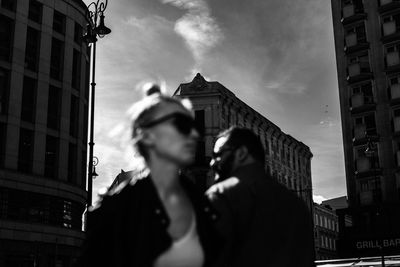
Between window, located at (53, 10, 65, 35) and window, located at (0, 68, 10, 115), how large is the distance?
6.05 metres

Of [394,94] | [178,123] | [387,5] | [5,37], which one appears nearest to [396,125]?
[394,94]

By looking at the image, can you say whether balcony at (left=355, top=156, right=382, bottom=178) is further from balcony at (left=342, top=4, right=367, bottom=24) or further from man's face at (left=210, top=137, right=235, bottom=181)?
man's face at (left=210, top=137, right=235, bottom=181)

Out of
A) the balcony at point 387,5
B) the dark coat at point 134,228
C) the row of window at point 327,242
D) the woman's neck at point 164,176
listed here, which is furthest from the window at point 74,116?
the row of window at point 327,242

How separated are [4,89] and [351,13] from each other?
26606mm

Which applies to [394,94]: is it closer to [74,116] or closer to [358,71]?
[358,71]

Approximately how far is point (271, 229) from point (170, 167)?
90 cm

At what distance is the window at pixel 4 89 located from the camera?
3194 centimetres

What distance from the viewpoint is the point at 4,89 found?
32.4 metres

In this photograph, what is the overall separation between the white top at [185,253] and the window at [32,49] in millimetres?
34781

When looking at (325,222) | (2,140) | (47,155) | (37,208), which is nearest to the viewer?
(2,140)

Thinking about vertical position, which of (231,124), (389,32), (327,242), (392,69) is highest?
(389,32)

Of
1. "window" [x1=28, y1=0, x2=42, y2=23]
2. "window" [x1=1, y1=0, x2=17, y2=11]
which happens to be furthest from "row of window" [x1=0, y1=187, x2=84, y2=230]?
"window" [x1=28, y1=0, x2=42, y2=23]

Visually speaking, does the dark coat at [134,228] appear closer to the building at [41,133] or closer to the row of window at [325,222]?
the building at [41,133]

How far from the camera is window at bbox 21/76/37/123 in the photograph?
33469mm
